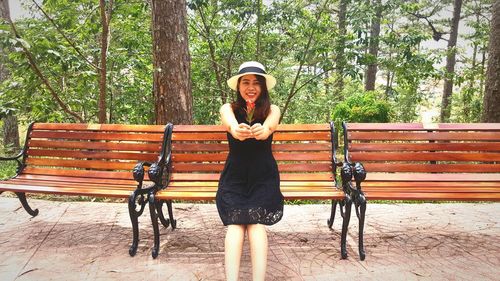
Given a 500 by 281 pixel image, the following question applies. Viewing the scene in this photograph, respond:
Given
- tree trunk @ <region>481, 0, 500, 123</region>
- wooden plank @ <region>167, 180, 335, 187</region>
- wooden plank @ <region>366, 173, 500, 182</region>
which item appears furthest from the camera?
tree trunk @ <region>481, 0, 500, 123</region>

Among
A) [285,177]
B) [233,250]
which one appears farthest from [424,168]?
[233,250]

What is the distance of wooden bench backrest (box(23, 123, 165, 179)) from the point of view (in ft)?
12.6

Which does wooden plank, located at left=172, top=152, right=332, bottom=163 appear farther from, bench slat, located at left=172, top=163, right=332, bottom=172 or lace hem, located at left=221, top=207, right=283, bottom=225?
lace hem, located at left=221, top=207, right=283, bottom=225

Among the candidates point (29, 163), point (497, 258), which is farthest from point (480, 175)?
point (29, 163)

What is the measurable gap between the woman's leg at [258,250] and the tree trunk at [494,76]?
14.1 feet

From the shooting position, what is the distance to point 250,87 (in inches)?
115

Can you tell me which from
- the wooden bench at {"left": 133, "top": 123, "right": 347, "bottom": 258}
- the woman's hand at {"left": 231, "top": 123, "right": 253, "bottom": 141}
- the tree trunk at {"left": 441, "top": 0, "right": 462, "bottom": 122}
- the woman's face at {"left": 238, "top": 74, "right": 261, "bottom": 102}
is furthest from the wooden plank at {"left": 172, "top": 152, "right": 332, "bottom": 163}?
the tree trunk at {"left": 441, "top": 0, "right": 462, "bottom": 122}

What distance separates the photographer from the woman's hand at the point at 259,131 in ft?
8.77

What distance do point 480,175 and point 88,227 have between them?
3971mm

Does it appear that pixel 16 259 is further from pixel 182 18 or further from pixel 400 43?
pixel 400 43

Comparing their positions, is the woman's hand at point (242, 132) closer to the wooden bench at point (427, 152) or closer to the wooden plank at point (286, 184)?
the wooden plank at point (286, 184)

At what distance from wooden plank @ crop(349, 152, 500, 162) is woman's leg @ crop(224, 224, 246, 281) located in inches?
64.9

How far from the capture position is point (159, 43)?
175 inches

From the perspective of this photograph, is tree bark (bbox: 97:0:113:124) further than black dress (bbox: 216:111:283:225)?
Yes
